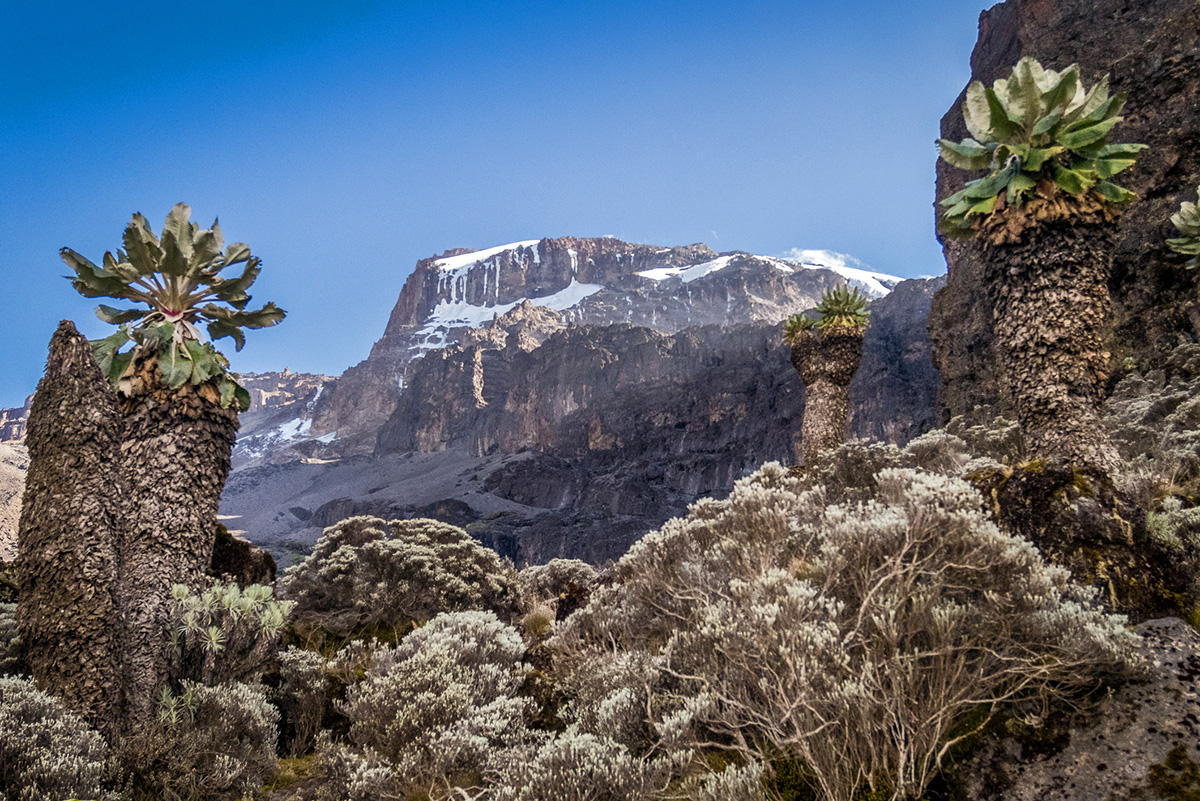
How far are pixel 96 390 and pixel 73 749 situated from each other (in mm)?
3997

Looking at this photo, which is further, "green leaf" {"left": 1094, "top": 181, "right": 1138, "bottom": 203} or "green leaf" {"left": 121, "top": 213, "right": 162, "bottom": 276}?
"green leaf" {"left": 1094, "top": 181, "right": 1138, "bottom": 203}

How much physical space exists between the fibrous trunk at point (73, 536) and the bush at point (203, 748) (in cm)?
72

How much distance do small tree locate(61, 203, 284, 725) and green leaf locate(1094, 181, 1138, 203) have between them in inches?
491

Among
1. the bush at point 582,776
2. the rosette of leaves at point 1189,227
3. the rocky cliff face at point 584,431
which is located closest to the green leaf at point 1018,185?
the bush at point 582,776

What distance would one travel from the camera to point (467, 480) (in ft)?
370

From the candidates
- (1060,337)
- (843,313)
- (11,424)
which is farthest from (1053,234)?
(11,424)

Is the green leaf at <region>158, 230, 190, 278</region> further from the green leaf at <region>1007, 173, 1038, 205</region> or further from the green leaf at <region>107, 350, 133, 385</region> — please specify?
the green leaf at <region>1007, 173, 1038, 205</region>

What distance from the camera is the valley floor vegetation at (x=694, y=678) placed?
3730 millimetres

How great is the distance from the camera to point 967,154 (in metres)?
8.59

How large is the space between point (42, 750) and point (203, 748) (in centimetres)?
130

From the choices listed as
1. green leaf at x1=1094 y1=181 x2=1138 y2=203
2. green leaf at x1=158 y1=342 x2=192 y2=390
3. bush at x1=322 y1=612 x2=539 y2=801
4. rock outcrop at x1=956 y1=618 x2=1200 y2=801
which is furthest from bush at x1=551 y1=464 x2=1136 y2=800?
green leaf at x1=158 y1=342 x2=192 y2=390

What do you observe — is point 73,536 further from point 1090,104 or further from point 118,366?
point 1090,104

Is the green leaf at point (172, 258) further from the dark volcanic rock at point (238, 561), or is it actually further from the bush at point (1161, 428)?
the bush at point (1161, 428)

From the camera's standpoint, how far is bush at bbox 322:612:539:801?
16.0ft
